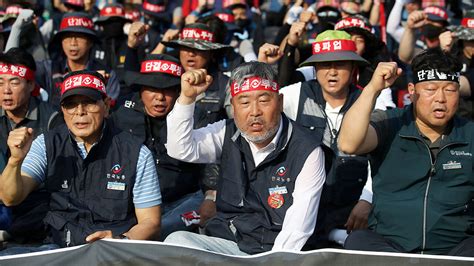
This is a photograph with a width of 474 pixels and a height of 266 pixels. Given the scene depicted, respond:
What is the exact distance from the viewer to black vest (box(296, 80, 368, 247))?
6273 millimetres

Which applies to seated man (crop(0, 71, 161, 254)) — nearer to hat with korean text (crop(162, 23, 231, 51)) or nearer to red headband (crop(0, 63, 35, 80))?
red headband (crop(0, 63, 35, 80))

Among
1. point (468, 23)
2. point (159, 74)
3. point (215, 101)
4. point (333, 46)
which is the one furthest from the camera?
point (468, 23)

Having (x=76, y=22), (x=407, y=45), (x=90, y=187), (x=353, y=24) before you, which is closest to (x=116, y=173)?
(x=90, y=187)

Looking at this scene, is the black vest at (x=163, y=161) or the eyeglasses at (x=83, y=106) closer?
the eyeglasses at (x=83, y=106)

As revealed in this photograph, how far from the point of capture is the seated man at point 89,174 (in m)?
5.54

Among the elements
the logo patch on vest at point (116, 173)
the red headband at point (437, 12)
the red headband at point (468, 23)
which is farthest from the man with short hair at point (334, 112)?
the red headband at point (437, 12)

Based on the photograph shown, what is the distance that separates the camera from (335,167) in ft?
20.9

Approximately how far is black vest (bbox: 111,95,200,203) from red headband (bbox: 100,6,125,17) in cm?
429

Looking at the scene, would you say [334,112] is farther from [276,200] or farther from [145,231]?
[145,231]

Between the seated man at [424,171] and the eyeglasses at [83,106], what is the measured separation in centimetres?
166

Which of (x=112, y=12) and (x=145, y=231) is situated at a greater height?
(x=112, y=12)

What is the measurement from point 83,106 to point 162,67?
5.27 ft

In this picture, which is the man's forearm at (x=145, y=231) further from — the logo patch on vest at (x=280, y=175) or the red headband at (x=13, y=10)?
the red headband at (x=13, y=10)

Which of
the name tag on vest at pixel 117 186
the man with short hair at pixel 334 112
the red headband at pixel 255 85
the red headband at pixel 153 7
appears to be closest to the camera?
the red headband at pixel 255 85
